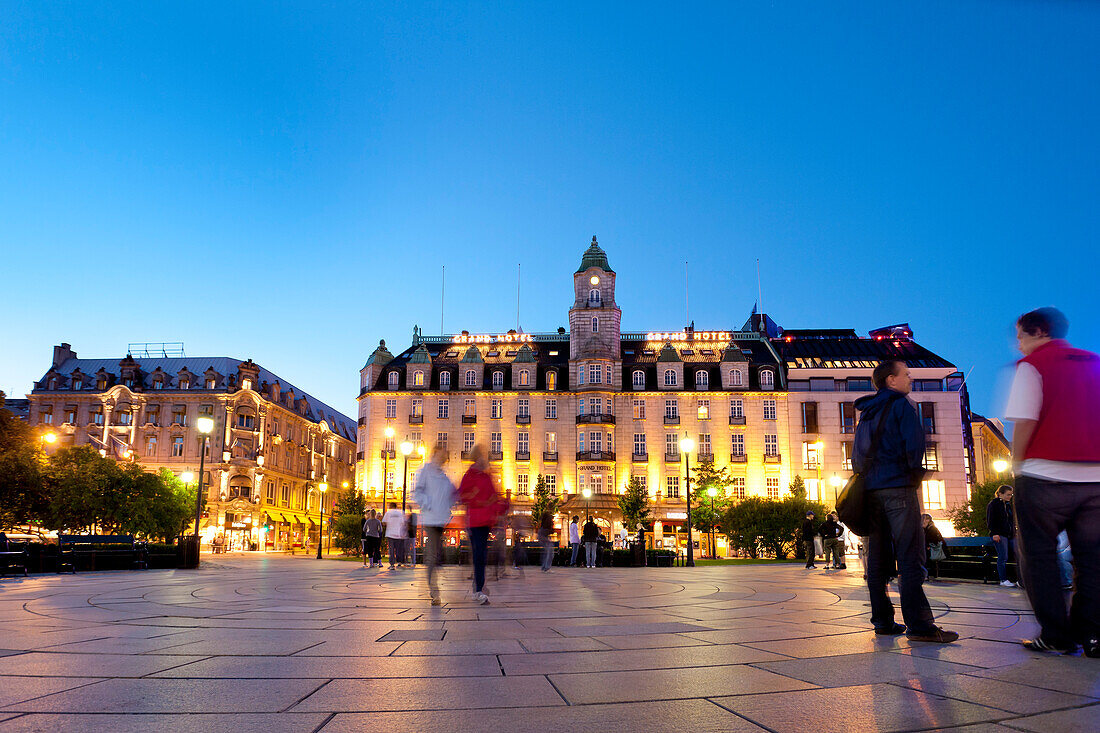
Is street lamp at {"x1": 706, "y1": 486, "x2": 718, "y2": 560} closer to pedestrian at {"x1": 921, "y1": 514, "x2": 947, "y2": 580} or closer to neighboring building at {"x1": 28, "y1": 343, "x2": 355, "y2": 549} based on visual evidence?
neighboring building at {"x1": 28, "y1": 343, "x2": 355, "y2": 549}

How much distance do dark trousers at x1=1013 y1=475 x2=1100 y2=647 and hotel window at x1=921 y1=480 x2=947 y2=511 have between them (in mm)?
63219

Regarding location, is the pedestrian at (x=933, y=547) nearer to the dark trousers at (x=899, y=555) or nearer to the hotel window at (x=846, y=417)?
the dark trousers at (x=899, y=555)

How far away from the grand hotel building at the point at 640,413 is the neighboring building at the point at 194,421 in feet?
40.2

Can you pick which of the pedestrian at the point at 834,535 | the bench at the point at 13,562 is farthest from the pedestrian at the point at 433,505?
the pedestrian at the point at 834,535

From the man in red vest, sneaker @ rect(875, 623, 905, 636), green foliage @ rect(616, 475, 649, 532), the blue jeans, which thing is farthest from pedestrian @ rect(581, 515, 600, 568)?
green foliage @ rect(616, 475, 649, 532)

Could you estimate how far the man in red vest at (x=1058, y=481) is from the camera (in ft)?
16.4

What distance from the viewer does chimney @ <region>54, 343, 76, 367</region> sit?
76250 mm

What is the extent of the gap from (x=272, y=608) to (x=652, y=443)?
56973 millimetres

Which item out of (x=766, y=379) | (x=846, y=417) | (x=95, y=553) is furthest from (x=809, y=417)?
(x=95, y=553)

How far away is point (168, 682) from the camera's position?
4414mm

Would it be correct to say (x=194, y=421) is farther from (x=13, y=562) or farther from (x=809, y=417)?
(x=13, y=562)

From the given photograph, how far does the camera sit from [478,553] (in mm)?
10281

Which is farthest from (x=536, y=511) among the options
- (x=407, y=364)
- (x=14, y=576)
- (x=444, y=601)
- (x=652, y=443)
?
(x=444, y=601)

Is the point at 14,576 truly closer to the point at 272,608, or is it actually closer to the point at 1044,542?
the point at 272,608
